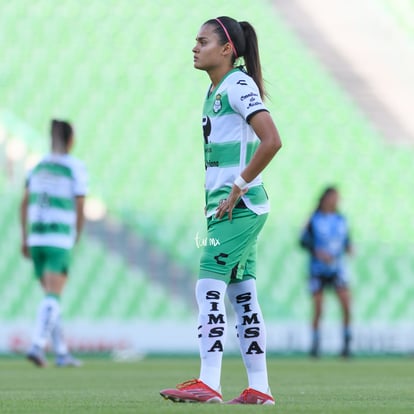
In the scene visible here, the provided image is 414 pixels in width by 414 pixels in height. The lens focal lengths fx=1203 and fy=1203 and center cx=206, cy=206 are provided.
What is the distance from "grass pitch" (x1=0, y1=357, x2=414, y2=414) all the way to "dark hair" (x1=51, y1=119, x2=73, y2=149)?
5.28ft

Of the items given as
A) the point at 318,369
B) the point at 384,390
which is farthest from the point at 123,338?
the point at 384,390

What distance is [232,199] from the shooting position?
430cm

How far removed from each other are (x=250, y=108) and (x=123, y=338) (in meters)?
8.09

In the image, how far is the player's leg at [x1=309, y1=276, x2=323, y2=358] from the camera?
11.3 meters

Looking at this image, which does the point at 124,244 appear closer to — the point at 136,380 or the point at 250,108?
the point at 136,380

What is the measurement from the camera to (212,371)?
4.34m

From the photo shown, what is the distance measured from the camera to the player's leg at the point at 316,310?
1134 centimetres

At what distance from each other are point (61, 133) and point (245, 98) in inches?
171

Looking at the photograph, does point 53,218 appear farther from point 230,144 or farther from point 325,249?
point 230,144

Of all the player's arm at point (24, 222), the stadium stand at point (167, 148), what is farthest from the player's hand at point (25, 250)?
the stadium stand at point (167, 148)

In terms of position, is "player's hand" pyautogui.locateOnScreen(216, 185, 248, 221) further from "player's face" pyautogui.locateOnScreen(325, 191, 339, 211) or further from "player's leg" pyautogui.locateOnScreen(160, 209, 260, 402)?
"player's face" pyautogui.locateOnScreen(325, 191, 339, 211)

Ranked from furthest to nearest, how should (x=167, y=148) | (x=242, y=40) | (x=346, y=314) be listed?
(x=167, y=148)
(x=346, y=314)
(x=242, y=40)

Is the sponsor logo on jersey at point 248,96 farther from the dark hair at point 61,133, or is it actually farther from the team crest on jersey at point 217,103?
the dark hair at point 61,133

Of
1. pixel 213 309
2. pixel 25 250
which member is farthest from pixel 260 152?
pixel 25 250
